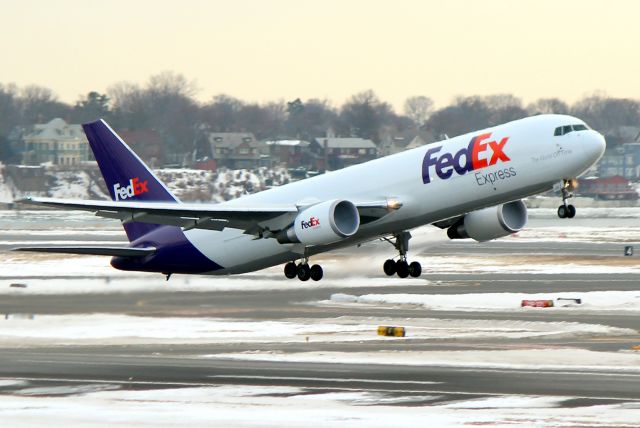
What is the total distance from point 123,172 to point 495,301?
79.3 ft

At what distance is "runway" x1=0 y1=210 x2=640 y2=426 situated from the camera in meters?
39.2

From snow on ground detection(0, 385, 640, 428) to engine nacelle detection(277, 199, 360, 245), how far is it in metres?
8.60

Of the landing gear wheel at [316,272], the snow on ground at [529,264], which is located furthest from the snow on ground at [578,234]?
the landing gear wheel at [316,272]

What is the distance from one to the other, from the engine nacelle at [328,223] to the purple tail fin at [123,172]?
440 inches

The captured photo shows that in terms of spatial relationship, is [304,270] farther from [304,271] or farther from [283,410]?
[283,410]

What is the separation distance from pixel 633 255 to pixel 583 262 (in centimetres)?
709

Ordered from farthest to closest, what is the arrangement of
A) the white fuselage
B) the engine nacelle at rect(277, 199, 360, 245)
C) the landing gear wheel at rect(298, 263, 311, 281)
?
1. the landing gear wheel at rect(298, 263, 311, 281)
2. the engine nacelle at rect(277, 199, 360, 245)
3. the white fuselage

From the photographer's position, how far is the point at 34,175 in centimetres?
18412

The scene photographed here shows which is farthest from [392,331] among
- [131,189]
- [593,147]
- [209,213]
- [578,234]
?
[578,234]

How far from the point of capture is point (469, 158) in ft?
163

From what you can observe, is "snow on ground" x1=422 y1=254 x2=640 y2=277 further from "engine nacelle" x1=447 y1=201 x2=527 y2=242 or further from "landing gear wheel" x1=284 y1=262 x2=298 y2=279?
"landing gear wheel" x1=284 y1=262 x2=298 y2=279

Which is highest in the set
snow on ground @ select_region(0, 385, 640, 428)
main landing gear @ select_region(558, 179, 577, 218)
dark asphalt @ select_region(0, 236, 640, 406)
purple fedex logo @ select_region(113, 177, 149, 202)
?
purple fedex logo @ select_region(113, 177, 149, 202)

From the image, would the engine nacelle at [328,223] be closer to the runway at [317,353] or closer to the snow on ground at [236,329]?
the runway at [317,353]

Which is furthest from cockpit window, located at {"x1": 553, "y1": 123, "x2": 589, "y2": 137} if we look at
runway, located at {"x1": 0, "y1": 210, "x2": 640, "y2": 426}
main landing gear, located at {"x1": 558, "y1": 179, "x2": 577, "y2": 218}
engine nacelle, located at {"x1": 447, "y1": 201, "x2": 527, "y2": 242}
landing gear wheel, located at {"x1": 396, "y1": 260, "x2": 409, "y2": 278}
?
landing gear wheel, located at {"x1": 396, "y1": 260, "x2": 409, "y2": 278}
